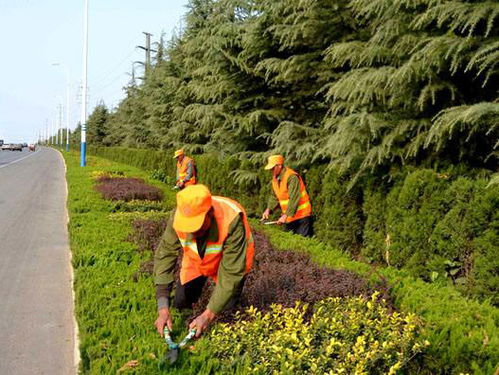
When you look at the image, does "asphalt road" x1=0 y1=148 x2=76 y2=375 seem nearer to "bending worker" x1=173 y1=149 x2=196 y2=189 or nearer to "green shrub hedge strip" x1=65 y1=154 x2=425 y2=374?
"green shrub hedge strip" x1=65 y1=154 x2=425 y2=374

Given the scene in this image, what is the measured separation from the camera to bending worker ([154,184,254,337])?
304 cm

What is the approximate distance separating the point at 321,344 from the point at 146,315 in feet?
5.08

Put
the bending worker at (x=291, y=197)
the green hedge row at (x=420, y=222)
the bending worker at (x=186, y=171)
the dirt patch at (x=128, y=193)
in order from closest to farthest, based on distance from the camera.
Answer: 1. the green hedge row at (x=420, y=222)
2. the bending worker at (x=291, y=197)
3. the bending worker at (x=186, y=171)
4. the dirt patch at (x=128, y=193)

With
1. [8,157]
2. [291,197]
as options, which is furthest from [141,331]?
[8,157]

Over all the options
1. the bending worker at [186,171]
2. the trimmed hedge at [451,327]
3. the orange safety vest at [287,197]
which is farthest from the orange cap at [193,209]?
the bending worker at [186,171]

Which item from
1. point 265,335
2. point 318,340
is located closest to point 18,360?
point 265,335

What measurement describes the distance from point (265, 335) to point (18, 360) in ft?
7.19

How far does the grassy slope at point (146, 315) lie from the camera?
3.06 meters

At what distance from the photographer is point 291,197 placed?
24.1ft

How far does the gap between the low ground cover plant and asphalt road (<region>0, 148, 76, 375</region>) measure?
1613 mm

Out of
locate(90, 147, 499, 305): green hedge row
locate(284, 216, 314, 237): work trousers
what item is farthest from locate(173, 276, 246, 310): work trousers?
locate(284, 216, 314, 237): work trousers

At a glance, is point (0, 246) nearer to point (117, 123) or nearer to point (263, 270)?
point (263, 270)

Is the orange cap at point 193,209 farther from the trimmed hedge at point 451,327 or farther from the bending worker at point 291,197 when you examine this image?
the bending worker at point 291,197

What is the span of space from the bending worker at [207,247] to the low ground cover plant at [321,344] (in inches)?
10.4
